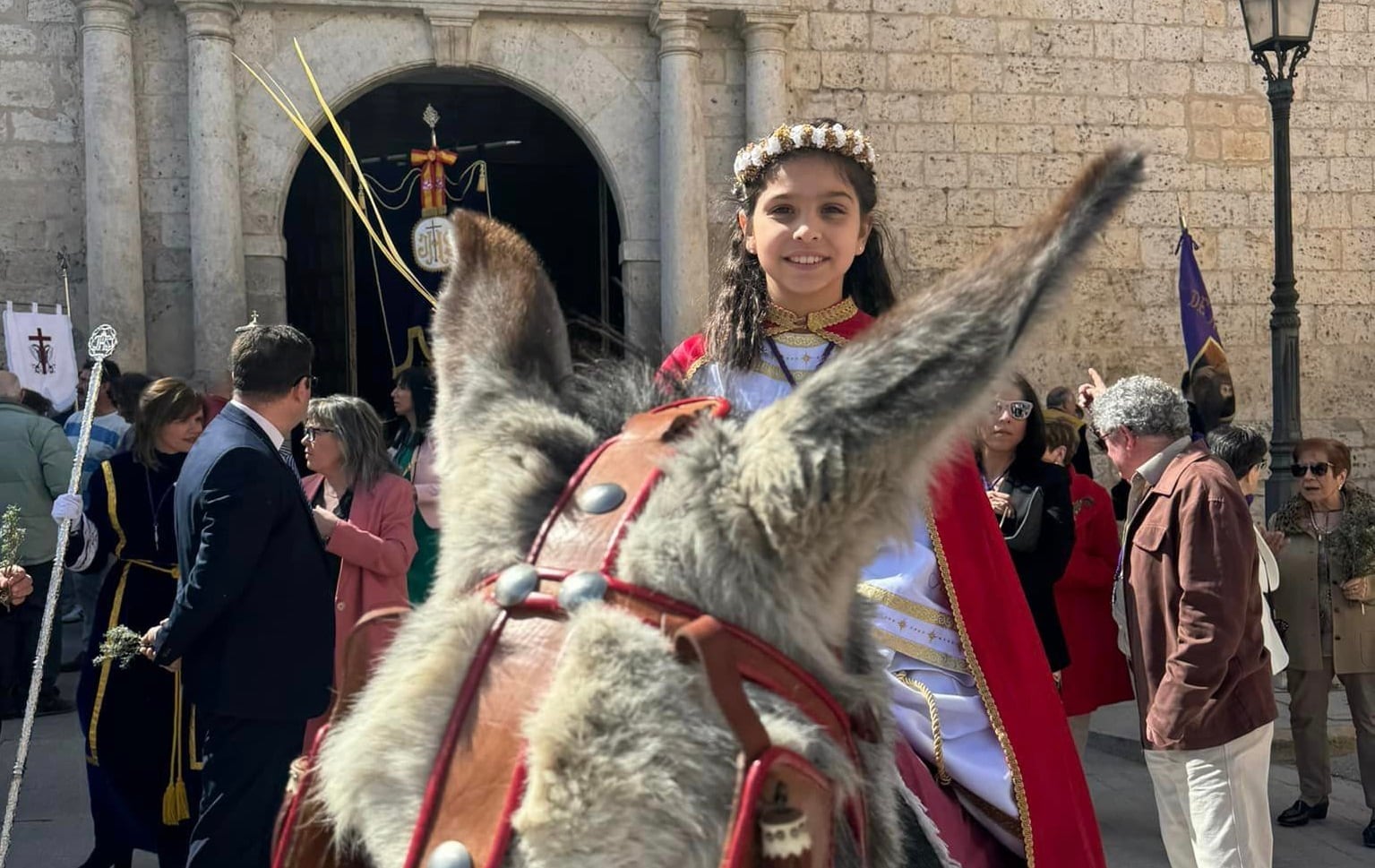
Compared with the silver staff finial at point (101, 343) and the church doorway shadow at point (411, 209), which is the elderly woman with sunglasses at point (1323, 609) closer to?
the silver staff finial at point (101, 343)

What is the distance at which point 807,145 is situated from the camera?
2168mm

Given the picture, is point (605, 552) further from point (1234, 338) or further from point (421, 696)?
point (1234, 338)

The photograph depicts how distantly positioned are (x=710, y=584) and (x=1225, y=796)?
12.8 ft

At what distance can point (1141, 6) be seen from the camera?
11461 millimetres

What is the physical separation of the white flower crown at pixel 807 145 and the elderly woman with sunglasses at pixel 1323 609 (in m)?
Answer: 5.08

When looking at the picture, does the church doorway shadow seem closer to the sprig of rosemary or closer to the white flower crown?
the sprig of rosemary

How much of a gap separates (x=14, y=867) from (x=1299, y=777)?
5579mm

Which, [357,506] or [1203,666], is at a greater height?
[357,506]

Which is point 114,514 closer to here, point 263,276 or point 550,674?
point 550,674

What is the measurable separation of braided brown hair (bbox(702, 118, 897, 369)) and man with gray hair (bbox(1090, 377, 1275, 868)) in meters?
2.65

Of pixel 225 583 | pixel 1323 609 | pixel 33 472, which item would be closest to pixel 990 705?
pixel 225 583

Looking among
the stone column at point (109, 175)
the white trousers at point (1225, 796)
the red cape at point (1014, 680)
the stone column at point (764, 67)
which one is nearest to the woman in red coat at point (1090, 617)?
the white trousers at point (1225, 796)

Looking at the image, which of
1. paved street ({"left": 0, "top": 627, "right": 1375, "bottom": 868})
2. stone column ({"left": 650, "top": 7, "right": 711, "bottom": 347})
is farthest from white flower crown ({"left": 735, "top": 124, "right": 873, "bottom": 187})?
stone column ({"left": 650, "top": 7, "right": 711, "bottom": 347})

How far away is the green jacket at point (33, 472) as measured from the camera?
7.49 meters
